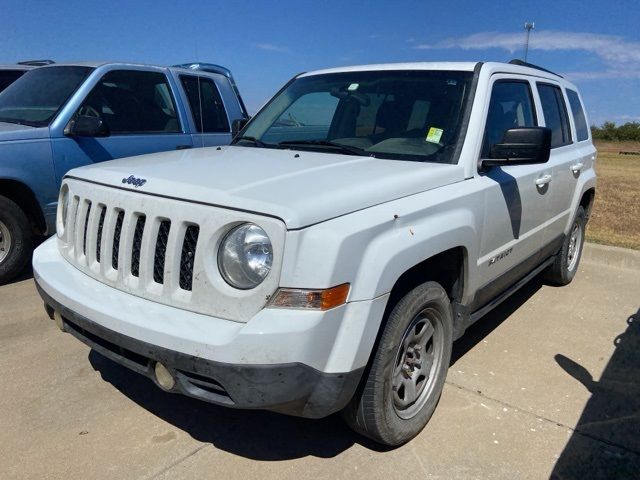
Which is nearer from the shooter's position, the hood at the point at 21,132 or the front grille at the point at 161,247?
the front grille at the point at 161,247

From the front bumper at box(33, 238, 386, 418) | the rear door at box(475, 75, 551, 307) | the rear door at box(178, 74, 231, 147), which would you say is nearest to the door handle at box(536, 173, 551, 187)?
the rear door at box(475, 75, 551, 307)

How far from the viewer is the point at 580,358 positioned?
13.0 ft

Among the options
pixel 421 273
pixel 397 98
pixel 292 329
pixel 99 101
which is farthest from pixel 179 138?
pixel 292 329

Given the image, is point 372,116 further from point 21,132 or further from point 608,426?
point 21,132

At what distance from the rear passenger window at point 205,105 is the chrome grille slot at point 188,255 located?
407cm

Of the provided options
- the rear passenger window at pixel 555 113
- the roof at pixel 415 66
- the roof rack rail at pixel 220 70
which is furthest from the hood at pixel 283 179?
the roof rack rail at pixel 220 70

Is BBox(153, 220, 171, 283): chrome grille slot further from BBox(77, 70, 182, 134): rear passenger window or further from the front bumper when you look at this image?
BBox(77, 70, 182, 134): rear passenger window

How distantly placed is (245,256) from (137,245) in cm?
63

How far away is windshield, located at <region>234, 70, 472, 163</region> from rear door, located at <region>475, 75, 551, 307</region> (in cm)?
29

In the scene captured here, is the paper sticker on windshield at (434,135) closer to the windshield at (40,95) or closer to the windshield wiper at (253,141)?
the windshield wiper at (253,141)

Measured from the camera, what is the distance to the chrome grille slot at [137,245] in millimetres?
2584

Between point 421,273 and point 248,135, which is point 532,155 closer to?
point 421,273

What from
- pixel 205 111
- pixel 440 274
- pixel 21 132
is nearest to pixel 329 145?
pixel 440 274

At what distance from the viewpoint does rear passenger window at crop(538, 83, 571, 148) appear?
448cm
